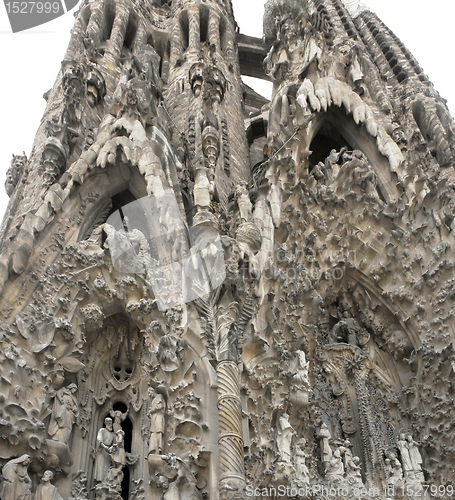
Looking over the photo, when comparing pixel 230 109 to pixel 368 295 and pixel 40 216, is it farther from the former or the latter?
pixel 40 216

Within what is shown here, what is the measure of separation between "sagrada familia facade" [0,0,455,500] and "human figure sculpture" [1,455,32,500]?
0.01m

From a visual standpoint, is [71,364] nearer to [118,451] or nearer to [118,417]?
[118,417]

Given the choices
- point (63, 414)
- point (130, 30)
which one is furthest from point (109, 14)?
point (63, 414)

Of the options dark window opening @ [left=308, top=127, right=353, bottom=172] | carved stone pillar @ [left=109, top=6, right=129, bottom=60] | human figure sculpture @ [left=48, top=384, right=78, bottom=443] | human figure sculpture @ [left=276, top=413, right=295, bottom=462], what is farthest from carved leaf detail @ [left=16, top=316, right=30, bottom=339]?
carved stone pillar @ [left=109, top=6, right=129, bottom=60]

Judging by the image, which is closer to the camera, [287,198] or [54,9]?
[54,9]

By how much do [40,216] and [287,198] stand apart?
3.47 meters

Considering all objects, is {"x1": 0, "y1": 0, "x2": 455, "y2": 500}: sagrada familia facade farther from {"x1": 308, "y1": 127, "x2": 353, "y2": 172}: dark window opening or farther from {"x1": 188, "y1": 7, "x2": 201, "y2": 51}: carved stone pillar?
{"x1": 188, "y1": 7, "x2": 201, "y2": 51}: carved stone pillar

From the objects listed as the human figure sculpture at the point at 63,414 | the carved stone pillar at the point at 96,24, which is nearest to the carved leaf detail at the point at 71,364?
the human figure sculpture at the point at 63,414

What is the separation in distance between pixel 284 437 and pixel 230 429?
3.52 feet

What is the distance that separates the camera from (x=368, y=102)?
1191cm

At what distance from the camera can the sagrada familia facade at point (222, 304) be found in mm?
5531

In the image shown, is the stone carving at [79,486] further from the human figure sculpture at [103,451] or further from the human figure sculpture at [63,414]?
the human figure sculpture at [63,414]

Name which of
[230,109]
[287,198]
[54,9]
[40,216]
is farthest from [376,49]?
[40,216]

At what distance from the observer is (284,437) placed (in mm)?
6031
